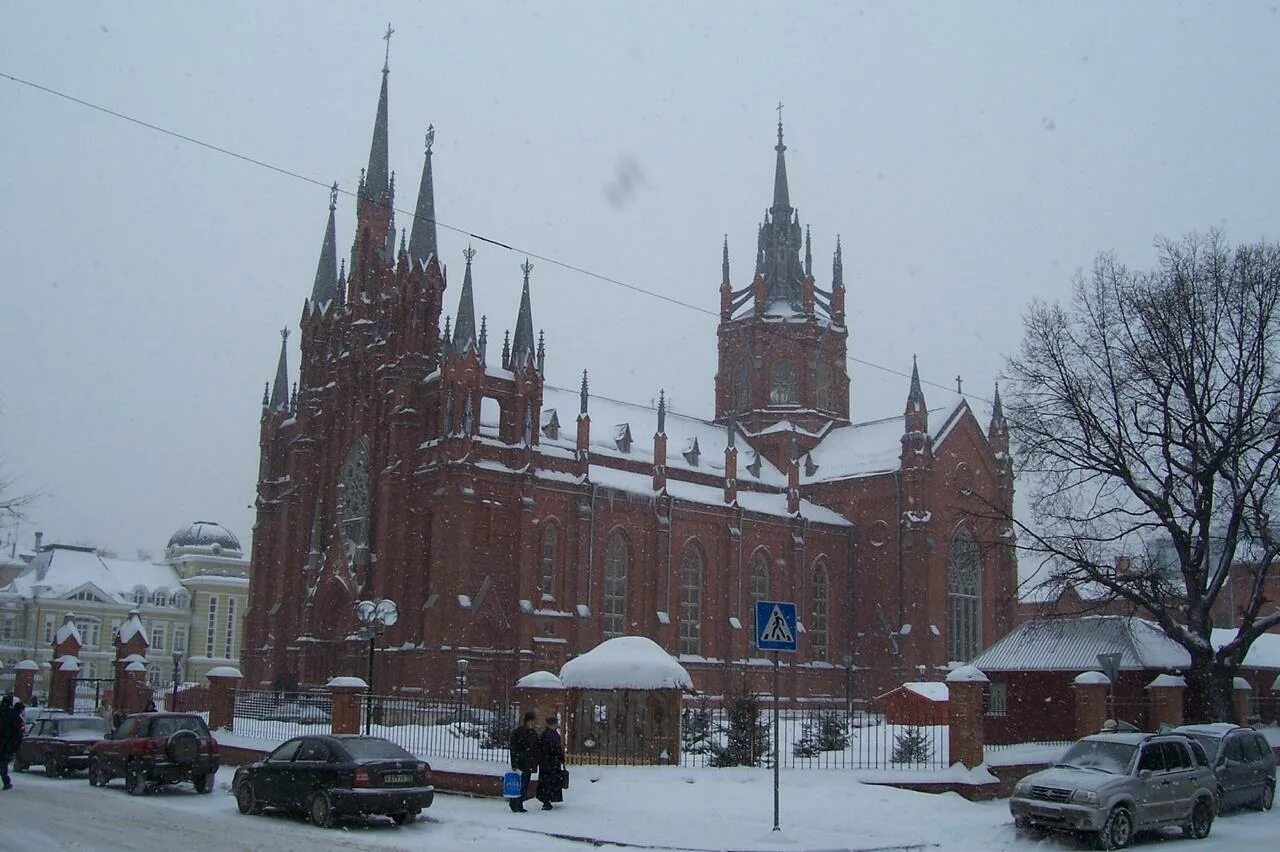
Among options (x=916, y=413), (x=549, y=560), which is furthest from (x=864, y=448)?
(x=549, y=560)

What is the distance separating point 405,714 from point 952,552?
3776 cm

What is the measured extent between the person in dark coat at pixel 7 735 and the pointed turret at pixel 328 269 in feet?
115

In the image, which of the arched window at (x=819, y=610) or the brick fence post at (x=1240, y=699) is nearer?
the brick fence post at (x=1240, y=699)

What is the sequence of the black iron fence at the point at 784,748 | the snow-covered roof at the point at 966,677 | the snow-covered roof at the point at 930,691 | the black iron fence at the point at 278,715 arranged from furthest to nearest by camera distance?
the snow-covered roof at the point at 930,691 < the black iron fence at the point at 278,715 < the black iron fence at the point at 784,748 < the snow-covered roof at the point at 966,677

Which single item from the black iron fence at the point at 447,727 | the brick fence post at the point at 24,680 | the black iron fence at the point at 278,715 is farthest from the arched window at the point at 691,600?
the black iron fence at the point at 447,727

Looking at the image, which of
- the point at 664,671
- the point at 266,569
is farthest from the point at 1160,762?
the point at 266,569

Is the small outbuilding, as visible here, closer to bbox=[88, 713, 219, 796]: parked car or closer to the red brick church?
the red brick church

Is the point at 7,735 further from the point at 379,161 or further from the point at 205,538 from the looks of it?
the point at 205,538

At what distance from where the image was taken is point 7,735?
21422mm

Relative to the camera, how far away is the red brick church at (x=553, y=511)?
47.0 meters

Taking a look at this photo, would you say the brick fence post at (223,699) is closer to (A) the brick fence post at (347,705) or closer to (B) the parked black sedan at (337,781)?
(A) the brick fence post at (347,705)

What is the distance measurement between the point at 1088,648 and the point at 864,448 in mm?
A: 29463

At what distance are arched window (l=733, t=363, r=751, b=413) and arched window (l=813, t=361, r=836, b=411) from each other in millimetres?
3607

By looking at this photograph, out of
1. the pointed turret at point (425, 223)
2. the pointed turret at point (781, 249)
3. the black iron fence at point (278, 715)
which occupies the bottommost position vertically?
the black iron fence at point (278, 715)
